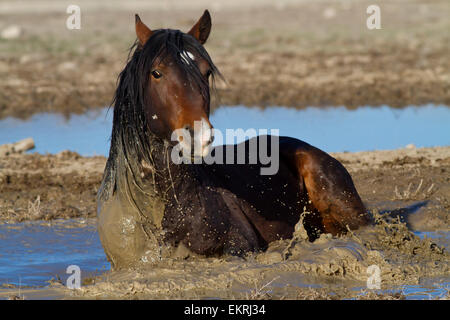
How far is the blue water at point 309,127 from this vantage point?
11.6 meters

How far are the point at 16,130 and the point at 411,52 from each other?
A: 12.5 metres

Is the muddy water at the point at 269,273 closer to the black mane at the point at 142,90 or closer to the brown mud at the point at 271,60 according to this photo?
the black mane at the point at 142,90

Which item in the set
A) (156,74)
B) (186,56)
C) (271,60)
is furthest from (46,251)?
(271,60)

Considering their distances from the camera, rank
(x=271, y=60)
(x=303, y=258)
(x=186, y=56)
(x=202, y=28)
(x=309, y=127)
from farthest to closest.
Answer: (x=271, y=60) < (x=309, y=127) < (x=303, y=258) < (x=202, y=28) < (x=186, y=56)

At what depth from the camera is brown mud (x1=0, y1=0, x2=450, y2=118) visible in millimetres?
15141

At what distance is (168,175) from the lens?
191 inches

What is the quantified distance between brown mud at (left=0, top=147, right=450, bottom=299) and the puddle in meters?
0.37

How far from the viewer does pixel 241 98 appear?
14.9 meters

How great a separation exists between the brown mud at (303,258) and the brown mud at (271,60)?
5.11 ft

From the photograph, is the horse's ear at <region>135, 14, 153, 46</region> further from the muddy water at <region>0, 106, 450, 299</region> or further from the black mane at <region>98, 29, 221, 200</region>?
the muddy water at <region>0, 106, 450, 299</region>

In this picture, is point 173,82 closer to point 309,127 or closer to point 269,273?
point 269,273

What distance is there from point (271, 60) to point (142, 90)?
15600 millimetres

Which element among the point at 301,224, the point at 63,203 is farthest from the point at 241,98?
the point at 301,224
